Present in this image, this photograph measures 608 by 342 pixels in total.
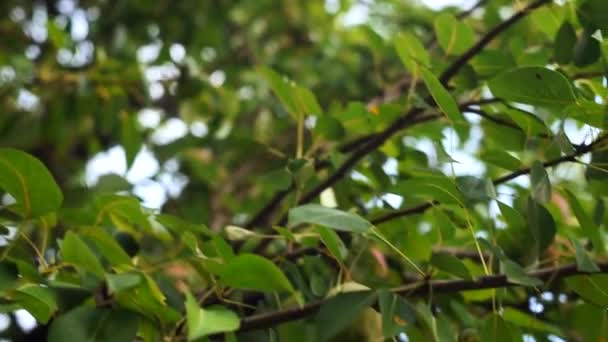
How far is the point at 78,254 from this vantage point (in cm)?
43

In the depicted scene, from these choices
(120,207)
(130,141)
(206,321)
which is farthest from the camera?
(130,141)

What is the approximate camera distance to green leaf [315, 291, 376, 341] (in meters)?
0.39

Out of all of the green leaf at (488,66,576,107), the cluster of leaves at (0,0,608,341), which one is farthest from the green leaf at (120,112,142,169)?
the green leaf at (488,66,576,107)

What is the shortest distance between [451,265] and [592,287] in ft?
0.27

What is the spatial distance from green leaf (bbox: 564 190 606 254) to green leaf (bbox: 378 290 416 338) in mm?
136

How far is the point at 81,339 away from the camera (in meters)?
0.40

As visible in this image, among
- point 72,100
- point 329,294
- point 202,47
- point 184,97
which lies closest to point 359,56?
point 202,47

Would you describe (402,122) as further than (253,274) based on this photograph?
Yes

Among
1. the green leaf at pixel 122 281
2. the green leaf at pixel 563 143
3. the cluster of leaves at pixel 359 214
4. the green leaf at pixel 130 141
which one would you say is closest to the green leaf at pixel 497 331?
the cluster of leaves at pixel 359 214

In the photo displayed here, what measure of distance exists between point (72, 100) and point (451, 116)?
2.35ft

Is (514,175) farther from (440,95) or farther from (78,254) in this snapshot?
(78,254)

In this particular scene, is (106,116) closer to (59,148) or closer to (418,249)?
(59,148)

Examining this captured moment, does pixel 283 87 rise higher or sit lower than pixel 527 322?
higher

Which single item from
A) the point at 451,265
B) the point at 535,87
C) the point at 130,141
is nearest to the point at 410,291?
the point at 451,265
